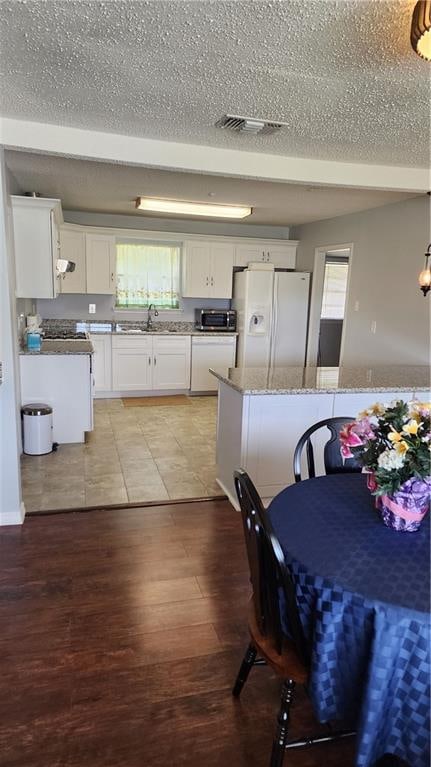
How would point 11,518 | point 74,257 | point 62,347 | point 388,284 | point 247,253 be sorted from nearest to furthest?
point 11,518 → point 388,284 → point 62,347 → point 74,257 → point 247,253

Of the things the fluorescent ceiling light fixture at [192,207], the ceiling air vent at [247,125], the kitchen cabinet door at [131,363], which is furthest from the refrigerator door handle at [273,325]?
the ceiling air vent at [247,125]

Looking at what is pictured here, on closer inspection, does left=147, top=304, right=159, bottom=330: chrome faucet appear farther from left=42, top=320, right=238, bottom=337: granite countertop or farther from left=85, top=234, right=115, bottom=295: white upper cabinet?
left=85, top=234, right=115, bottom=295: white upper cabinet

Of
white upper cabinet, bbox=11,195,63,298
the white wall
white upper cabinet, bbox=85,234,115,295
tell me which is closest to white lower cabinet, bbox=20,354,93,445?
white upper cabinet, bbox=11,195,63,298

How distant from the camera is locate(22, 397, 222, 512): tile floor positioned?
3.49 meters

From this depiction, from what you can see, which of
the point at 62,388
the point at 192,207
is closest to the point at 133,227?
the point at 192,207

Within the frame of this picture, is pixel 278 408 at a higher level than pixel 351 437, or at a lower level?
lower

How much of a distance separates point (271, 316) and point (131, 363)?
1982 mm

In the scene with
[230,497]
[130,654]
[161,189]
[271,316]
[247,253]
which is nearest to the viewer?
[130,654]

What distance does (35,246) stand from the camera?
4195 millimetres

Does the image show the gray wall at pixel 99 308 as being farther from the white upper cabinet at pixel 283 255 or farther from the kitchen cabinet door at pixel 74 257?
the white upper cabinet at pixel 283 255

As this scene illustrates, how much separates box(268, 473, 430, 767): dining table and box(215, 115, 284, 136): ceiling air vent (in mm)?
2053

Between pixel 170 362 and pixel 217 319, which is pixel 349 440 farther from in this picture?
pixel 217 319

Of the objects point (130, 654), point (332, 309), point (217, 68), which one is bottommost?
point (130, 654)

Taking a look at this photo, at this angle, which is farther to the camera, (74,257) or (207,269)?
(207,269)
